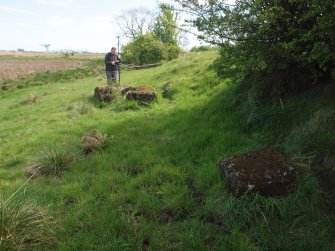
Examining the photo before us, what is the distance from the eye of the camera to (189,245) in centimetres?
376

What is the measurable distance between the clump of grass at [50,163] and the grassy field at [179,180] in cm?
2

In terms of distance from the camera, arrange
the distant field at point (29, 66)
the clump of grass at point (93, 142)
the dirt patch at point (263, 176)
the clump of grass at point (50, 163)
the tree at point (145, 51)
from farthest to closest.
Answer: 1. the distant field at point (29, 66)
2. the tree at point (145, 51)
3. the clump of grass at point (93, 142)
4. the clump of grass at point (50, 163)
5. the dirt patch at point (263, 176)

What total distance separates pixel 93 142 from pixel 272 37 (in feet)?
13.5

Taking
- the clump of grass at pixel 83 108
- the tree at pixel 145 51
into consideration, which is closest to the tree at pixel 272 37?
the clump of grass at pixel 83 108

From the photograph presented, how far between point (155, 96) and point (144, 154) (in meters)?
4.67

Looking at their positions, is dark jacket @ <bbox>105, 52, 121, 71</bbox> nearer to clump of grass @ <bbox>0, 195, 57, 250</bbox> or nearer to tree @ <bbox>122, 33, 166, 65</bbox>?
clump of grass @ <bbox>0, 195, 57, 250</bbox>

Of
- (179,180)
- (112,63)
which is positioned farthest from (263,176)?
(112,63)

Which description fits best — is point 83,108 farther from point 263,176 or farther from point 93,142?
point 263,176

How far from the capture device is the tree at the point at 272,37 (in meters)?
5.13

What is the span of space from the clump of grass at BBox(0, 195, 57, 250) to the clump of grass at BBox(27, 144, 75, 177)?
1990 millimetres

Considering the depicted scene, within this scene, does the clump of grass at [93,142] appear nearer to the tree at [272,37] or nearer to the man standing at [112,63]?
the tree at [272,37]

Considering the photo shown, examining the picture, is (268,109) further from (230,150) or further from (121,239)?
(121,239)

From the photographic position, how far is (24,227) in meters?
3.87

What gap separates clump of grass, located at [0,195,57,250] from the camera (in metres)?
3.67
